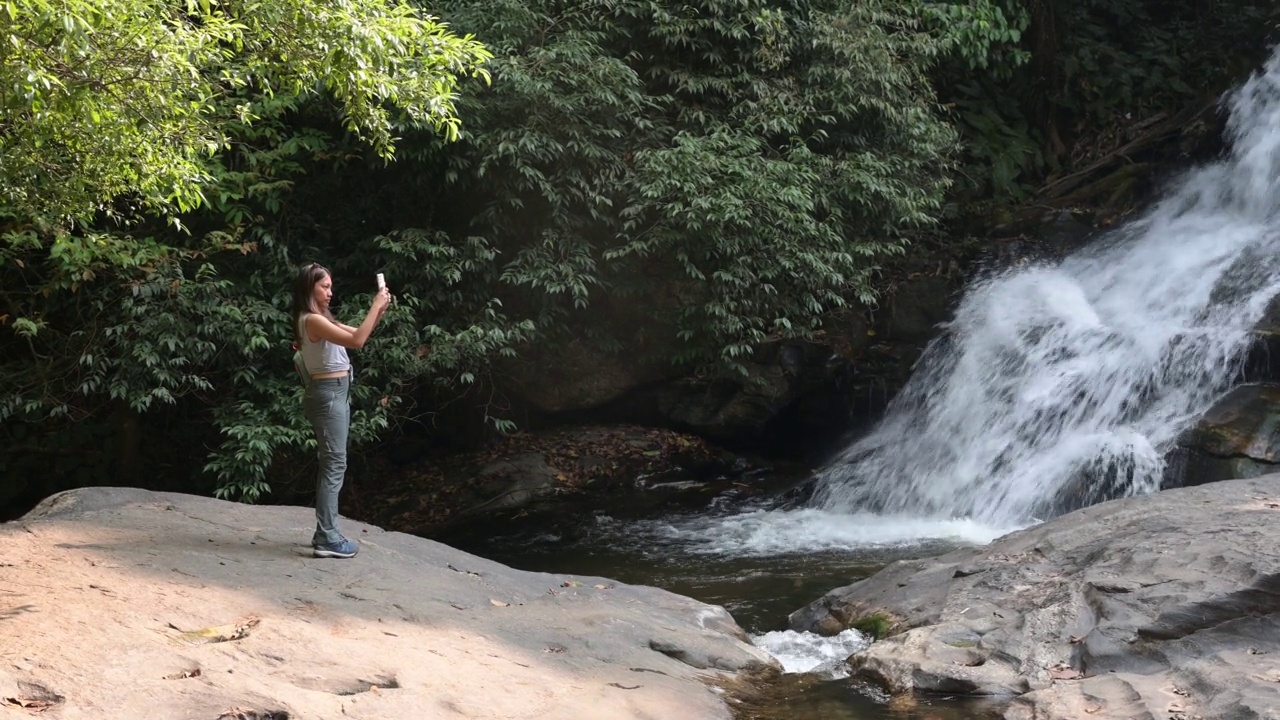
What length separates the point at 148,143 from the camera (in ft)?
21.7

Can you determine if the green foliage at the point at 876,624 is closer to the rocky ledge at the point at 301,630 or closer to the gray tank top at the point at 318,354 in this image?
the rocky ledge at the point at 301,630

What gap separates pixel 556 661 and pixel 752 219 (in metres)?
7.43

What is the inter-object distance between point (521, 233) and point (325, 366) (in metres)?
6.31

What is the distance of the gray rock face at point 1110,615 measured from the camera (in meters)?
4.75

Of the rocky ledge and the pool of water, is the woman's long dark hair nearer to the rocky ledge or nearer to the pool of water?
the rocky ledge

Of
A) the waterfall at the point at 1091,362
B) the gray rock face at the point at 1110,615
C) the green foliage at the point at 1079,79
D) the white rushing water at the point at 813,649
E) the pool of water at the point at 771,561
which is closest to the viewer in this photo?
the gray rock face at the point at 1110,615

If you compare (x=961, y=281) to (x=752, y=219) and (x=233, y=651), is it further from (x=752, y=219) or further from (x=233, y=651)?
(x=233, y=651)

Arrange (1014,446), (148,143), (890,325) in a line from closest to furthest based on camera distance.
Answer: (148,143)
(1014,446)
(890,325)

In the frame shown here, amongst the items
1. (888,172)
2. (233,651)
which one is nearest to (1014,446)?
(888,172)

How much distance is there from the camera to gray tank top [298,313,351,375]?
586cm

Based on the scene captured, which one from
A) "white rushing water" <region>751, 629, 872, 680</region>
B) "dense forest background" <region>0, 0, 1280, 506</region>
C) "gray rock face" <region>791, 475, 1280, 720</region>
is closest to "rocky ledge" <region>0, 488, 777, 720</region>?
"white rushing water" <region>751, 629, 872, 680</region>

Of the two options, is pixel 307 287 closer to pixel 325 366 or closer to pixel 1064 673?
pixel 325 366

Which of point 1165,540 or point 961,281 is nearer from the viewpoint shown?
point 1165,540

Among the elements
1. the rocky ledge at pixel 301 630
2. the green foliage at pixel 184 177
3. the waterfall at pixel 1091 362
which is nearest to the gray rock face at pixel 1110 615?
the rocky ledge at pixel 301 630
